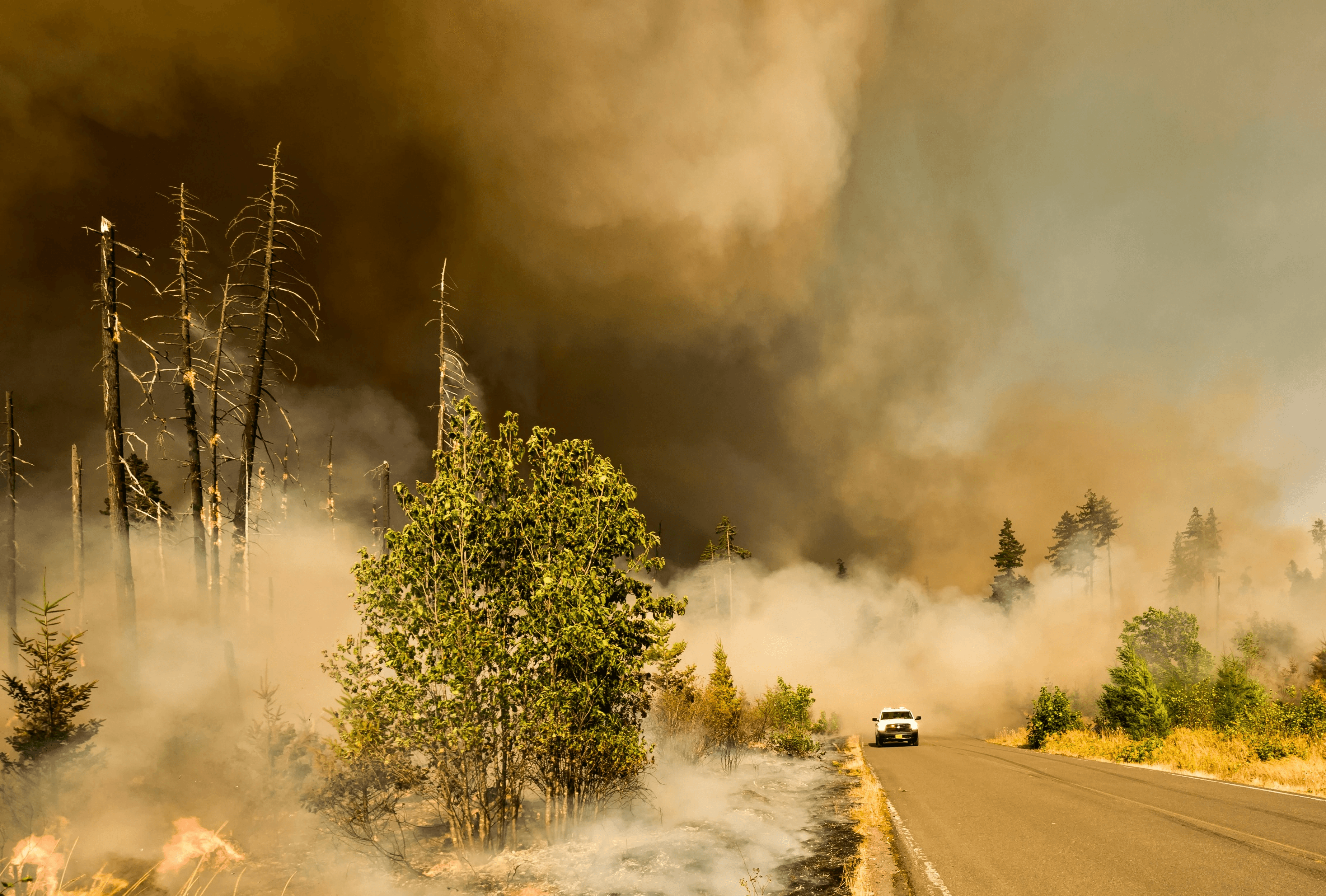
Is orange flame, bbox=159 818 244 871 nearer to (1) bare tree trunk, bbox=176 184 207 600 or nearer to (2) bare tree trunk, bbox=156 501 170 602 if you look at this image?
(1) bare tree trunk, bbox=176 184 207 600

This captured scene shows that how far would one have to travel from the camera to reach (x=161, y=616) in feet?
119

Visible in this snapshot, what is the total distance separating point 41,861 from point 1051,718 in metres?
34.0

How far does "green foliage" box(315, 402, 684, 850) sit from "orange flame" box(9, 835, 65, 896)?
4.07 meters

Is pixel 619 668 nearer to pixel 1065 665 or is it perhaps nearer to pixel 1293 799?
pixel 1293 799

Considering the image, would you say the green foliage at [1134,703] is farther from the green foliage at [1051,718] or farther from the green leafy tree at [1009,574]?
the green leafy tree at [1009,574]

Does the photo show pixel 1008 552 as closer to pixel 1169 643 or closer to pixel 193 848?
pixel 1169 643

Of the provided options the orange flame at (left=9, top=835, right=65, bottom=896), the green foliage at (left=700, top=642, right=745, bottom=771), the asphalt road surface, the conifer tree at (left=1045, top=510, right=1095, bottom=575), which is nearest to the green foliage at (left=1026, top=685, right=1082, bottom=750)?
the asphalt road surface

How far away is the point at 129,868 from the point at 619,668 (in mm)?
8064

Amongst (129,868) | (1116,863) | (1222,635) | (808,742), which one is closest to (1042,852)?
(1116,863)

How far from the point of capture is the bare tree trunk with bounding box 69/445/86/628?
31.0 meters

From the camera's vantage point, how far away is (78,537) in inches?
1268

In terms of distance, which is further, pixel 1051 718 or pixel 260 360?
pixel 1051 718

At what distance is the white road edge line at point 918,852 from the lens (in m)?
7.15

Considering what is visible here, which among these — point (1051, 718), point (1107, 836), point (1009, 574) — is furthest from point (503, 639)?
point (1009, 574)
